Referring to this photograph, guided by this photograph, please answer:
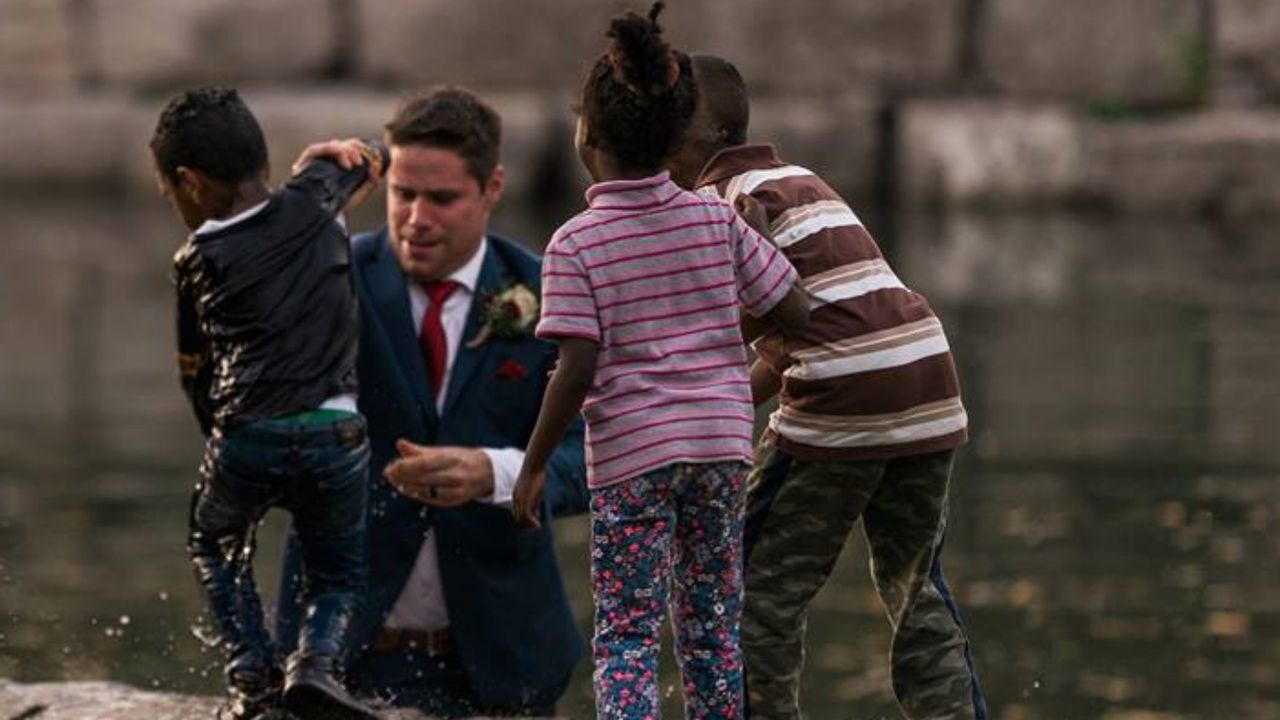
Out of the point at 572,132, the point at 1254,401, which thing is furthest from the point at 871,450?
the point at 572,132

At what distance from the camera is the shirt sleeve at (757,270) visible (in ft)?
16.0

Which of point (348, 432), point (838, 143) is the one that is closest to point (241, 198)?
point (348, 432)

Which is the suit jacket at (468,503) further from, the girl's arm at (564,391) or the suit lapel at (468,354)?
the girl's arm at (564,391)

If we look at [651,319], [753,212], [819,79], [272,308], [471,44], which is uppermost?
[753,212]

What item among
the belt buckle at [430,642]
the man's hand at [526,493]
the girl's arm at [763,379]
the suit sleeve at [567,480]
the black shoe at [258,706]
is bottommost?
the belt buckle at [430,642]

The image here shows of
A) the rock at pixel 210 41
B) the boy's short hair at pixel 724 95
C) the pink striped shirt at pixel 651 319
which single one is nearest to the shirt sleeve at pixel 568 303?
the pink striped shirt at pixel 651 319

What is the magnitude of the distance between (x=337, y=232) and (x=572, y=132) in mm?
13449

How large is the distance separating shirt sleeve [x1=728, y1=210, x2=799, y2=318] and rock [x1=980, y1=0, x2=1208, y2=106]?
45.1ft

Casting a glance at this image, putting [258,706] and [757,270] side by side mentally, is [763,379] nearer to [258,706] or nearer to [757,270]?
[757,270]

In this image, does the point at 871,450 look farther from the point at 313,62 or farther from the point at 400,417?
the point at 313,62

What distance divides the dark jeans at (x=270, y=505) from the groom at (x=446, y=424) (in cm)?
37

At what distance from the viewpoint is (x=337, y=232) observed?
5547mm

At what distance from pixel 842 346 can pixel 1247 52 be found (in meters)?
13.4

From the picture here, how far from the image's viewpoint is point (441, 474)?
223 inches
